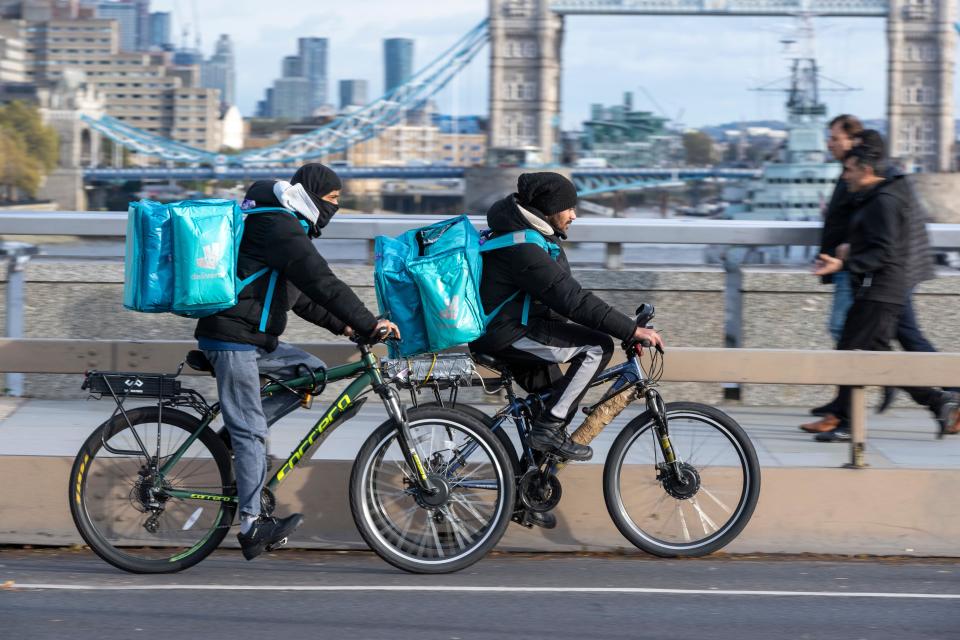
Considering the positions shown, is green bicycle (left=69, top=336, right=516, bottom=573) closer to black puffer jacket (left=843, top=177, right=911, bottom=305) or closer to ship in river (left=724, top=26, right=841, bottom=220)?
black puffer jacket (left=843, top=177, right=911, bottom=305)

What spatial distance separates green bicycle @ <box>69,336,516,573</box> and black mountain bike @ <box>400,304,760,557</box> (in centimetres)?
15

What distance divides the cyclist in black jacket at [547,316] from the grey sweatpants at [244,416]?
847mm

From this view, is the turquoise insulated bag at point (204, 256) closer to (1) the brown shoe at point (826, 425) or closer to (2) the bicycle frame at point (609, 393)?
(2) the bicycle frame at point (609, 393)

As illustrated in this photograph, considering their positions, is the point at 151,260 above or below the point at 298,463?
above

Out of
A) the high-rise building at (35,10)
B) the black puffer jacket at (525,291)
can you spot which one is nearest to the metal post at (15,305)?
the black puffer jacket at (525,291)

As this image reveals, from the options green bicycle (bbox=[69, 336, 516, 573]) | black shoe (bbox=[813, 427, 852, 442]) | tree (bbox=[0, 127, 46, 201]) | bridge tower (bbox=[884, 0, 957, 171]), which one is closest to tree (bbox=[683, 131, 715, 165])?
bridge tower (bbox=[884, 0, 957, 171])

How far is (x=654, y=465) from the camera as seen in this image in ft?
17.4

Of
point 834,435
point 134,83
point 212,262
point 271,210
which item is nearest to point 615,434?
point 834,435

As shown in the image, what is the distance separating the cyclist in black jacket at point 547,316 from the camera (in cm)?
503

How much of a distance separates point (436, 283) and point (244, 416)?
2.72 ft

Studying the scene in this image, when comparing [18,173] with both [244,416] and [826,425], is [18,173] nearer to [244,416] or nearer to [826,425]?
[826,425]

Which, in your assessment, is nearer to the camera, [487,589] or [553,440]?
[487,589]

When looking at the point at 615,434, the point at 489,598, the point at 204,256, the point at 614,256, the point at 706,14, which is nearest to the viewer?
the point at 204,256

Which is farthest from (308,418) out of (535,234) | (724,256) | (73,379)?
(724,256)
